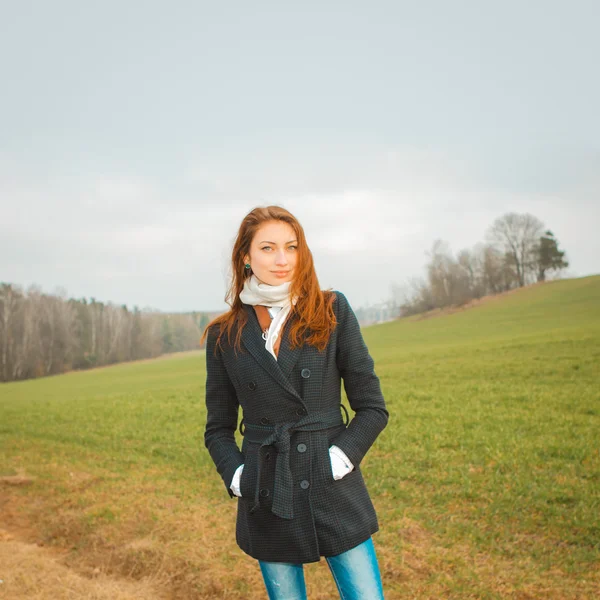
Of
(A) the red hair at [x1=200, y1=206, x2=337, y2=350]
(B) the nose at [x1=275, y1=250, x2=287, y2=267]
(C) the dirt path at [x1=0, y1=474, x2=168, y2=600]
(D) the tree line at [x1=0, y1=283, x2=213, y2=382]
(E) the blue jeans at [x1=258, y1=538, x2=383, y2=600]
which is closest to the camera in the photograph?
(E) the blue jeans at [x1=258, y1=538, x2=383, y2=600]

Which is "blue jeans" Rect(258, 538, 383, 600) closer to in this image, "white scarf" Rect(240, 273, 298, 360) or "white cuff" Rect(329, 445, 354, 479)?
"white cuff" Rect(329, 445, 354, 479)

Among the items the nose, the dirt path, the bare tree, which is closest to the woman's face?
the nose

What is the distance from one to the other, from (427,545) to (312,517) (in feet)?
12.2

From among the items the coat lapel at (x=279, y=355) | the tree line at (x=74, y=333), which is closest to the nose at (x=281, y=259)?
the coat lapel at (x=279, y=355)

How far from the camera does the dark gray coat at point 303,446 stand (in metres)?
2.43

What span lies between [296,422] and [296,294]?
568 mm

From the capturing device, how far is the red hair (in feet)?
8.18

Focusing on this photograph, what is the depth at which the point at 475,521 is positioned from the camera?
20.2ft

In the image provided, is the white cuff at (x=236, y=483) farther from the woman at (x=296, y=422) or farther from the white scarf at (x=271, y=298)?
the white scarf at (x=271, y=298)

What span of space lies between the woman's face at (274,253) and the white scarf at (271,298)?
5 centimetres

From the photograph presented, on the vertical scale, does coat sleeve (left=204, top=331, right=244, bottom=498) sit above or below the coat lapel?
below

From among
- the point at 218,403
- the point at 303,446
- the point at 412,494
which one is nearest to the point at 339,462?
the point at 303,446

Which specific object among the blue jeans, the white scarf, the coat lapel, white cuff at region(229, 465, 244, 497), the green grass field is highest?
the white scarf

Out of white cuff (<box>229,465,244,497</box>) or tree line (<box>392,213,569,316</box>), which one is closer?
white cuff (<box>229,465,244,497</box>)
